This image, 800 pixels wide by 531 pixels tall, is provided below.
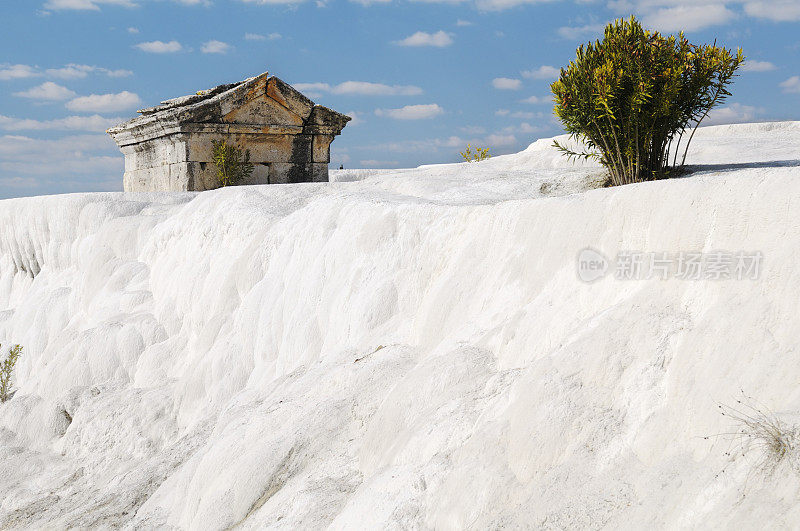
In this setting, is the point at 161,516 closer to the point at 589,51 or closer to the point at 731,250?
the point at 731,250

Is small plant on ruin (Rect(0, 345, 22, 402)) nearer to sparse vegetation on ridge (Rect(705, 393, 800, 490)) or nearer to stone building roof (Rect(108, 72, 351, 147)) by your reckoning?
stone building roof (Rect(108, 72, 351, 147))

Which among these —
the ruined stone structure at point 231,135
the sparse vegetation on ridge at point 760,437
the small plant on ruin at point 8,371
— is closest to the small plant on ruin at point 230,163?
the ruined stone structure at point 231,135

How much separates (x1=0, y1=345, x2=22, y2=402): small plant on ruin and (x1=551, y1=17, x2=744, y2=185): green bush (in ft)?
27.8

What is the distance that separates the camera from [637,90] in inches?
384

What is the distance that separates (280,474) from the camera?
516 cm

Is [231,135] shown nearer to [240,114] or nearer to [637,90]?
[240,114]

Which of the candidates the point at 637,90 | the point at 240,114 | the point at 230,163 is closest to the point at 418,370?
the point at 637,90

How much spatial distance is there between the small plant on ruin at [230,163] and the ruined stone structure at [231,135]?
0.11 meters

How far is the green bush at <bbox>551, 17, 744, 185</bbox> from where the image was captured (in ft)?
32.1

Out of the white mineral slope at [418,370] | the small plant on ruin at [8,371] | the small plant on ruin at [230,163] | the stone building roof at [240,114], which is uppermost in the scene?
the stone building roof at [240,114]

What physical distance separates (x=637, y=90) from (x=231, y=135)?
25.6 feet

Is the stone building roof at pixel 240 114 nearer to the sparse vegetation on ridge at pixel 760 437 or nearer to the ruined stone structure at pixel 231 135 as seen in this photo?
the ruined stone structure at pixel 231 135

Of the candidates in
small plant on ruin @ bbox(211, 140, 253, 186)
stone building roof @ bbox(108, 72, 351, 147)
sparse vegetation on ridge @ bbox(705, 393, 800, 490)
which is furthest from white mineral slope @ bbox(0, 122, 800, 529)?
stone building roof @ bbox(108, 72, 351, 147)

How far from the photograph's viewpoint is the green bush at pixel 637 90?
979 centimetres
